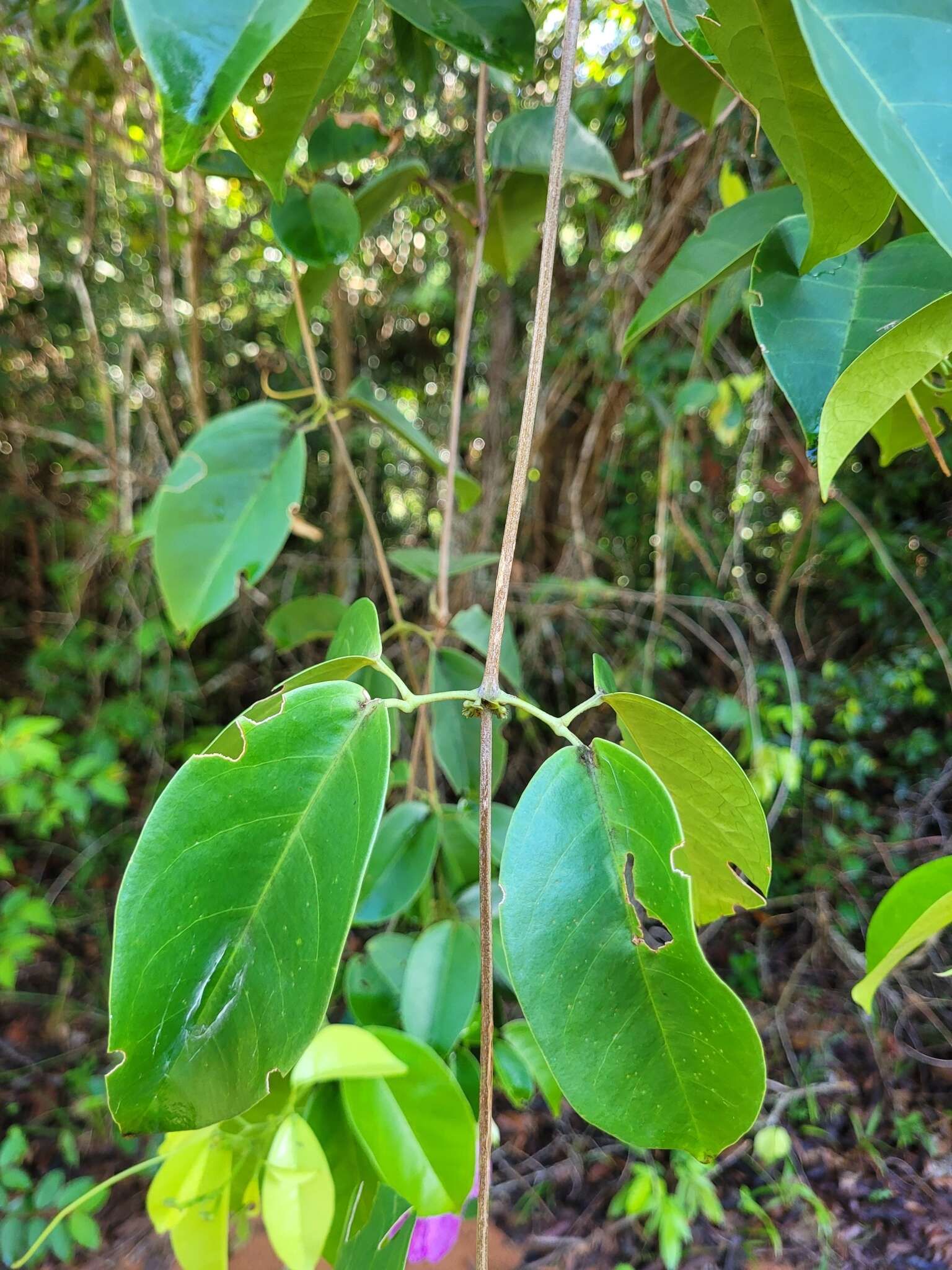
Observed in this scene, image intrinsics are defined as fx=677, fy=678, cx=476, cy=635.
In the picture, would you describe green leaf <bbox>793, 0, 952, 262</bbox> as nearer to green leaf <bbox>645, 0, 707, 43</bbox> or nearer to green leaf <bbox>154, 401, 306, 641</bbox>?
green leaf <bbox>645, 0, 707, 43</bbox>

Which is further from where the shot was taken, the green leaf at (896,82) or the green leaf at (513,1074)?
the green leaf at (513,1074)

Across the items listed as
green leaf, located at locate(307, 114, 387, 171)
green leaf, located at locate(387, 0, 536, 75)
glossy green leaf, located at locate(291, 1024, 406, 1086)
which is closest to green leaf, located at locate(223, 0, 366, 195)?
green leaf, located at locate(387, 0, 536, 75)

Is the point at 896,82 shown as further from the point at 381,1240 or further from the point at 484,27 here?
the point at 381,1240

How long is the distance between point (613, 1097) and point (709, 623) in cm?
127

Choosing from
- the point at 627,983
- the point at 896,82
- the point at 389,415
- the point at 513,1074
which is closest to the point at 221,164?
the point at 389,415

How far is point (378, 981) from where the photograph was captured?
1.48 ft

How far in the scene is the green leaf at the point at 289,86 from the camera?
0.89ft

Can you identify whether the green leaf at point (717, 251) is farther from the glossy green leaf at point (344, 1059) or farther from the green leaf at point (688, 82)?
the glossy green leaf at point (344, 1059)

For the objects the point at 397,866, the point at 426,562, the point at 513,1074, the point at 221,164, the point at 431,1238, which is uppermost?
the point at 221,164

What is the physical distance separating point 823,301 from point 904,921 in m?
0.24

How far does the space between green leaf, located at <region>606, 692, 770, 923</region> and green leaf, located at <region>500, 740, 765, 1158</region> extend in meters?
0.03

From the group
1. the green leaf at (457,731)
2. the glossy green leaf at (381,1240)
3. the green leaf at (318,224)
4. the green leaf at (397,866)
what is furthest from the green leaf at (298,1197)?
the green leaf at (318,224)

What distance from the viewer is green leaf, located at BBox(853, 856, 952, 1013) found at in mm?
215

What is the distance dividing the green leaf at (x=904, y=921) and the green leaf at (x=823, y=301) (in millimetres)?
171
